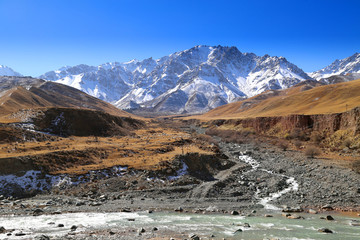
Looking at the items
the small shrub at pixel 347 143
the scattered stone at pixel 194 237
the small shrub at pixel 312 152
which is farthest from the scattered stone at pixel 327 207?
the small shrub at pixel 347 143

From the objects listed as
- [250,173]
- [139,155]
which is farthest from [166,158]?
[250,173]

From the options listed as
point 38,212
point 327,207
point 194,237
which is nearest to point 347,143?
point 327,207

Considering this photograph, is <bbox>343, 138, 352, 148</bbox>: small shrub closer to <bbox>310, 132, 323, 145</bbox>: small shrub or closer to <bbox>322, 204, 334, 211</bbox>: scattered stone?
<bbox>310, 132, 323, 145</bbox>: small shrub

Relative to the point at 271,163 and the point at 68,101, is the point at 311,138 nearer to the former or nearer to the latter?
the point at 271,163

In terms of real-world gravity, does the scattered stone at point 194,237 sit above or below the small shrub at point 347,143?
below

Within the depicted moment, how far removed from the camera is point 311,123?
259ft

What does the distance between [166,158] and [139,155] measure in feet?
21.9

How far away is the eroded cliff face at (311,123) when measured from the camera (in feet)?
201

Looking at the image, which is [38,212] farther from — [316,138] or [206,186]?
[316,138]

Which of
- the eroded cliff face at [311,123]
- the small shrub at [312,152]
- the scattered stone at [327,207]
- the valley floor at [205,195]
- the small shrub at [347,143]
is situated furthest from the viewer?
the eroded cliff face at [311,123]

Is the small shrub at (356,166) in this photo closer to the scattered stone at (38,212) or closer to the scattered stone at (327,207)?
the scattered stone at (327,207)

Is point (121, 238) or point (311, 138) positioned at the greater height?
point (311, 138)

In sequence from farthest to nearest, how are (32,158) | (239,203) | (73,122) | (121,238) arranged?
(73,122), (32,158), (239,203), (121,238)

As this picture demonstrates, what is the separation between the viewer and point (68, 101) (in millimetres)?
180750
